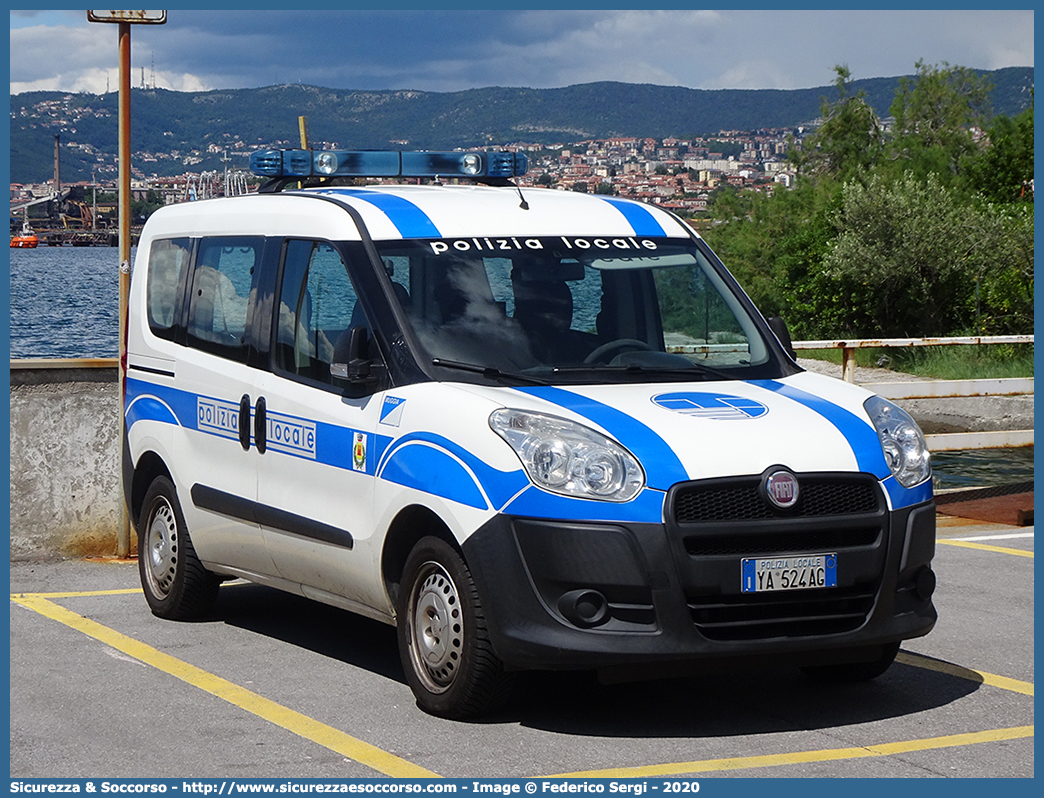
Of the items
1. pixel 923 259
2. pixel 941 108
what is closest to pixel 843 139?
pixel 941 108

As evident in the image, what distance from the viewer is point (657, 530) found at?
17.8 ft

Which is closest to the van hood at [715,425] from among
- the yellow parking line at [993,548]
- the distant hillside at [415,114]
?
the yellow parking line at [993,548]

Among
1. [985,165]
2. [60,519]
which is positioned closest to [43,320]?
[985,165]

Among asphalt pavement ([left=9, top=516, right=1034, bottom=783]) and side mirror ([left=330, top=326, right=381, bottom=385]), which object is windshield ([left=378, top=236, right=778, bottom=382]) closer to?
side mirror ([left=330, top=326, right=381, bottom=385])

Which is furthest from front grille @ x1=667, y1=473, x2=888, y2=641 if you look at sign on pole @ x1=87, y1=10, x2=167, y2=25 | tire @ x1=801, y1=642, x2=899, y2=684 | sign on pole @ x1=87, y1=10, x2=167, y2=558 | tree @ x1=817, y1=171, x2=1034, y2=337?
tree @ x1=817, y1=171, x2=1034, y2=337

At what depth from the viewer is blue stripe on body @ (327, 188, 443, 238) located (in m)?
6.69

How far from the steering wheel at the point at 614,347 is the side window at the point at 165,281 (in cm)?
268

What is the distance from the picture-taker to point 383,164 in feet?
28.1

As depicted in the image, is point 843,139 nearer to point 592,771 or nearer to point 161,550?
point 161,550

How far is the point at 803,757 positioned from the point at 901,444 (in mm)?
1356

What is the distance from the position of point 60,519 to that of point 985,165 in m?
53.6

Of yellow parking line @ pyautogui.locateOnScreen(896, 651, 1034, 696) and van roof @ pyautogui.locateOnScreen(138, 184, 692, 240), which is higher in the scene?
van roof @ pyautogui.locateOnScreen(138, 184, 692, 240)

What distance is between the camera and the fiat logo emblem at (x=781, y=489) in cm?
554

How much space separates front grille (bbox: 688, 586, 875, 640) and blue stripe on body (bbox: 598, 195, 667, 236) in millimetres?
2104
